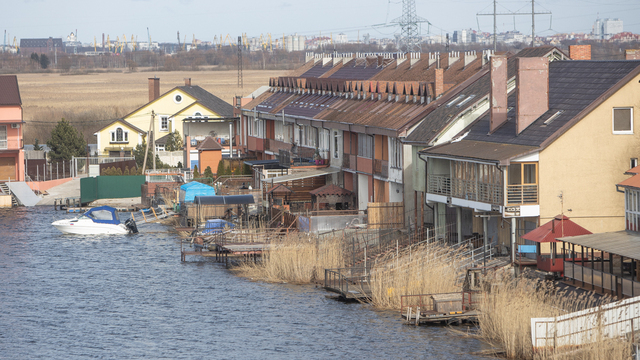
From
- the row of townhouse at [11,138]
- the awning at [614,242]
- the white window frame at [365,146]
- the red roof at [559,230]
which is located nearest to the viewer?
the awning at [614,242]

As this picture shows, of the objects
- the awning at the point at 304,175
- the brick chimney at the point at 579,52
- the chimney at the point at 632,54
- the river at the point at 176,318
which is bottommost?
the river at the point at 176,318

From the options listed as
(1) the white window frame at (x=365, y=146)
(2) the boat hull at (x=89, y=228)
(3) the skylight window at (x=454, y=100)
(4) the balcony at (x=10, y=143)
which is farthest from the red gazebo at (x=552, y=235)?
(4) the balcony at (x=10, y=143)

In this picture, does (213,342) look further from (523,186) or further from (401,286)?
(523,186)

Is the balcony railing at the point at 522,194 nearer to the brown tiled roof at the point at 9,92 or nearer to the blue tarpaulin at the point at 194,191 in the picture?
the blue tarpaulin at the point at 194,191

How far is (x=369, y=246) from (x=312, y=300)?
738cm

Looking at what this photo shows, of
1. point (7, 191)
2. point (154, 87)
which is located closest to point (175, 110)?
point (154, 87)

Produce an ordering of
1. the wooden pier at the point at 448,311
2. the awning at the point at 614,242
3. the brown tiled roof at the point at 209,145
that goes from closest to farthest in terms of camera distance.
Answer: the awning at the point at 614,242 → the wooden pier at the point at 448,311 → the brown tiled roof at the point at 209,145

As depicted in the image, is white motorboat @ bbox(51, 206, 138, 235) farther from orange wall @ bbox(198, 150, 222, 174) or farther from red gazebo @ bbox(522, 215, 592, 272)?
red gazebo @ bbox(522, 215, 592, 272)

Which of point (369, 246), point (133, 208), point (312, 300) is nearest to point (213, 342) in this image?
point (312, 300)

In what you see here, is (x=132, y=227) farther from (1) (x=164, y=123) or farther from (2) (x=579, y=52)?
(1) (x=164, y=123)

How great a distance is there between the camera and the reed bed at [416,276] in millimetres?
37250

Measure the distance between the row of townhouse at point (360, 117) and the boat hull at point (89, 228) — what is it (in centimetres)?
1275

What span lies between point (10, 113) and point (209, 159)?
61.5 feet

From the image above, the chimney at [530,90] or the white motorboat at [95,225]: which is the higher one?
the chimney at [530,90]
